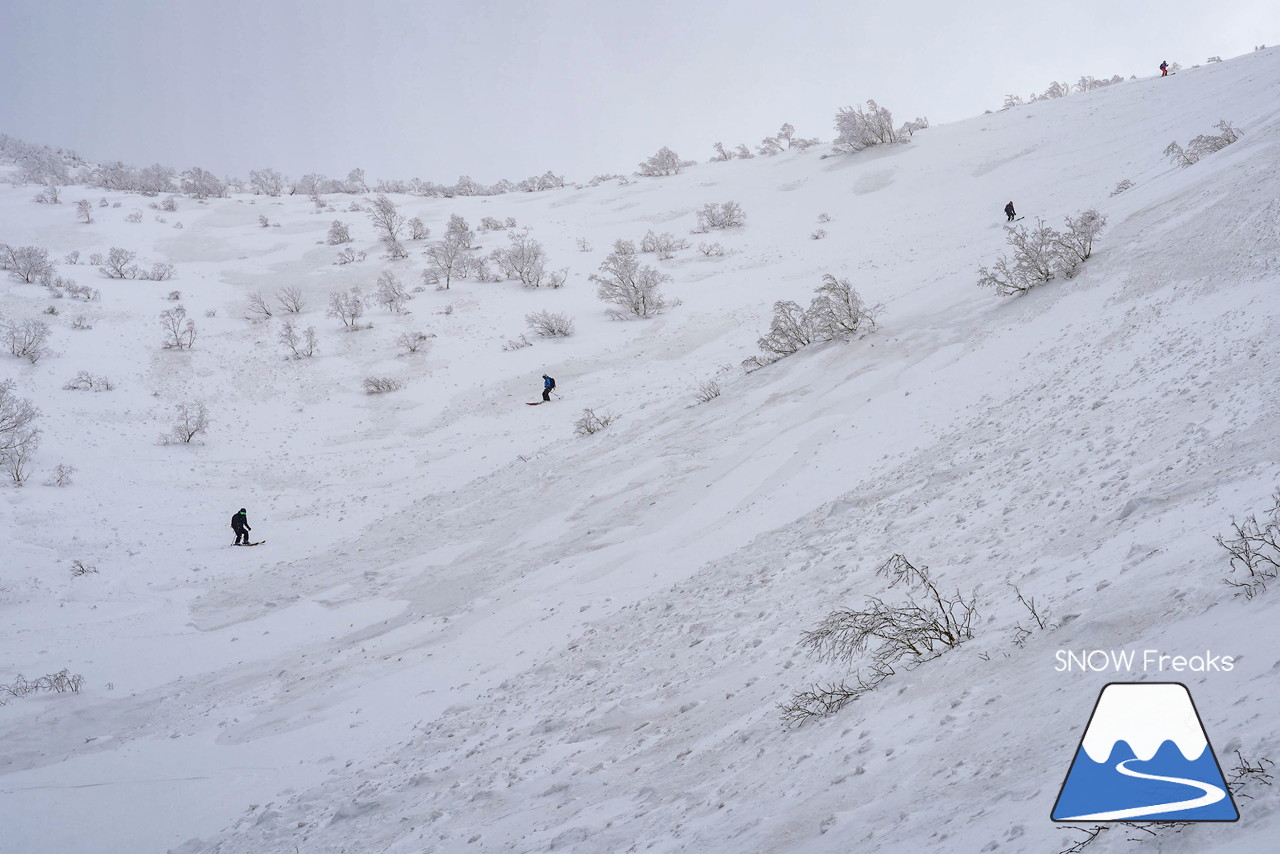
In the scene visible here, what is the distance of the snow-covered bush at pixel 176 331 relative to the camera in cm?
2752

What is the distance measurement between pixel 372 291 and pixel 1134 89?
43484 mm

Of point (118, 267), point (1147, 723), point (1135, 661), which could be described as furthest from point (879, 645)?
point (118, 267)

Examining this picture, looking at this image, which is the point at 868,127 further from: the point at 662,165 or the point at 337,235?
the point at 337,235

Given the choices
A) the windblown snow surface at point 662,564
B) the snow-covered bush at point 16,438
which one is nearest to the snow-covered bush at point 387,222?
the windblown snow surface at point 662,564

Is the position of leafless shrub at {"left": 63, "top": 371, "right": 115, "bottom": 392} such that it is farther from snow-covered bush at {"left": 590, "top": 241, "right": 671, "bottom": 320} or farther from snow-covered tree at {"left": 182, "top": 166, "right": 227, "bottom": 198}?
snow-covered tree at {"left": 182, "top": 166, "right": 227, "bottom": 198}

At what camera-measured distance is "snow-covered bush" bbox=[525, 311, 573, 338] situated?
28469 mm

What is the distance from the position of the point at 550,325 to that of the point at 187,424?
13099mm

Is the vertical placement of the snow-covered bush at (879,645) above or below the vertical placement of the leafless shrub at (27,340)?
below

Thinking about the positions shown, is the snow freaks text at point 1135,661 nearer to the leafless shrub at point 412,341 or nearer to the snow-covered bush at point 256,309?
the leafless shrub at point 412,341

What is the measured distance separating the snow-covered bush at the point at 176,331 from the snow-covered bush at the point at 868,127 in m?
41.8

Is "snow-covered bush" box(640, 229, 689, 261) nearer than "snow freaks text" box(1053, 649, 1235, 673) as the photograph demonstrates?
No

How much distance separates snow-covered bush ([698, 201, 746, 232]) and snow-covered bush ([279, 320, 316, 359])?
22.7 metres

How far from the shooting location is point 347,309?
30.6 meters

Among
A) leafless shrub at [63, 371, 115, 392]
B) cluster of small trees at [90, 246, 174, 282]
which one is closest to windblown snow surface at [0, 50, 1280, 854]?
leafless shrub at [63, 371, 115, 392]
